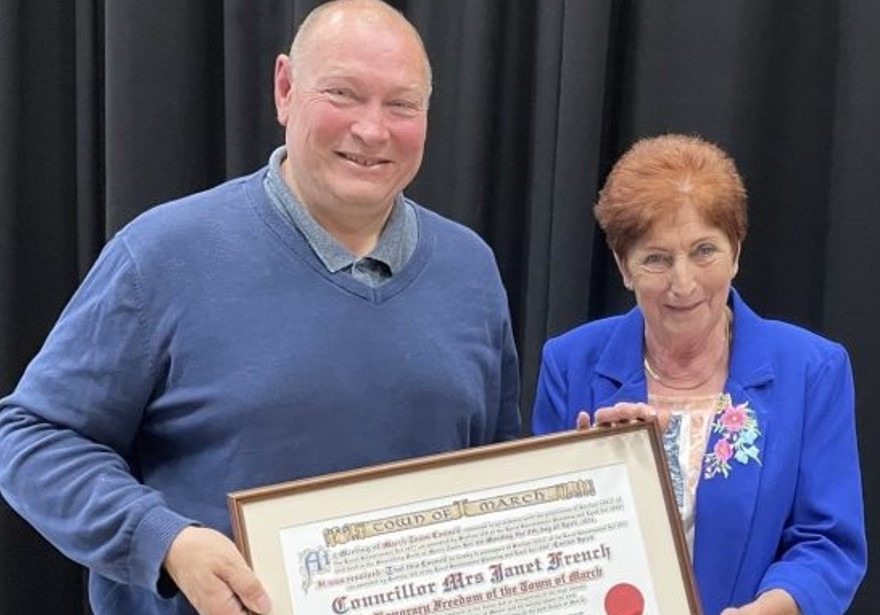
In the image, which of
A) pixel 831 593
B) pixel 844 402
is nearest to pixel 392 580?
pixel 831 593

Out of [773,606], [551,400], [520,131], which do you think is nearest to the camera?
[773,606]

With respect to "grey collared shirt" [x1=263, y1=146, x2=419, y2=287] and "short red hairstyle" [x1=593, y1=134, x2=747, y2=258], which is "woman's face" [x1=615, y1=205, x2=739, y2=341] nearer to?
"short red hairstyle" [x1=593, y1=134, x2=747, y2=258]

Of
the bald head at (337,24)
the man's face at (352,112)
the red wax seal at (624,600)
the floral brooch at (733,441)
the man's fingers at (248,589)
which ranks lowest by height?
the red wax seal at (624,600)

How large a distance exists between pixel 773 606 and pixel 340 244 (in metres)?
0.71

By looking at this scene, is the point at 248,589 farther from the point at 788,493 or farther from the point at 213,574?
the point at 788,493

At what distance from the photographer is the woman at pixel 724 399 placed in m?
1.53

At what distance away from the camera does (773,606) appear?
4.78 feet

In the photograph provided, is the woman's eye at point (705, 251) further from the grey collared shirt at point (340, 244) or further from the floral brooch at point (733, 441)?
the grey collared shirt at point (340, 244)

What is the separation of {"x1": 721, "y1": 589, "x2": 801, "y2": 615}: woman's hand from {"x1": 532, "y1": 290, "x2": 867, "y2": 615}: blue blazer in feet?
0.03

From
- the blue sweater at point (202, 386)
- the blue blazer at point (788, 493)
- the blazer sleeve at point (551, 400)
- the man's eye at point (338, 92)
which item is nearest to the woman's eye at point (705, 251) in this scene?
the blue blazer at point (788, 493)

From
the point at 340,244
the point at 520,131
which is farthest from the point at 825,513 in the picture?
the point at 520,131

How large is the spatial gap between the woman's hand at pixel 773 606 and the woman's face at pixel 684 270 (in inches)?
A: 14.4

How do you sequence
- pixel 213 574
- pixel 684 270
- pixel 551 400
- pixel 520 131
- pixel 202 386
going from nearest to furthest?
pixel 213 574
pixel 202 386
pixel 684 270
pixel 551 400
pixel 520 131

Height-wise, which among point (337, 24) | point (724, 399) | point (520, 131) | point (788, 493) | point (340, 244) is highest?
point (337, 24)
